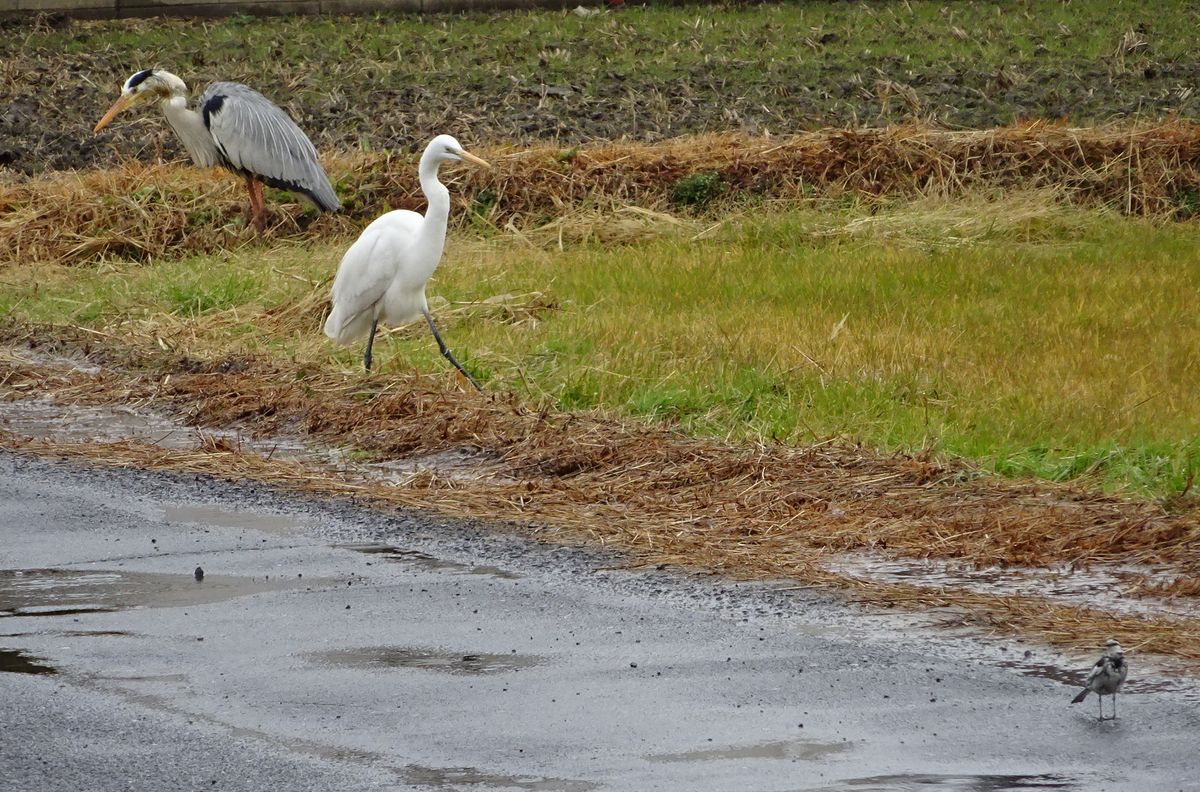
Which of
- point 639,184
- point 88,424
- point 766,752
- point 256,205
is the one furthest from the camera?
point 639,184

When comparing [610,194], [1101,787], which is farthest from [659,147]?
[1101,787]

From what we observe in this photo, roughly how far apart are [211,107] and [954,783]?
47.1ft

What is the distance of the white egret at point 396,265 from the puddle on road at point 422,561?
3.80 meters

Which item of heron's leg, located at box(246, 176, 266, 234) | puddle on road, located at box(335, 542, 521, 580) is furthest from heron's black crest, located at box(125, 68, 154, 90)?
puddle on road, located at box(335, 542, 521, 580)

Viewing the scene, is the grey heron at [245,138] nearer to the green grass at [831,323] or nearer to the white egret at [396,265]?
the green grass at [831,323]

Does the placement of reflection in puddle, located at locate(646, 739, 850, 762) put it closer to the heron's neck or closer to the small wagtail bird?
the small wagtail bird

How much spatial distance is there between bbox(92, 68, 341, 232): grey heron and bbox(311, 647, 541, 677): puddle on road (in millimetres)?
11016

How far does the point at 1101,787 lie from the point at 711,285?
8.72 metres

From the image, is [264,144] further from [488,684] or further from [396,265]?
[488,684]

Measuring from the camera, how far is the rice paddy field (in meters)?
7.25

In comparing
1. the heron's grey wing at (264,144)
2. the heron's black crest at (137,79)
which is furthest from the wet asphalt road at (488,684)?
the heron's black crest at (137,79)

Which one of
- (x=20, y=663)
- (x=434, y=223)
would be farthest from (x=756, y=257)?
(x=20, y=663)

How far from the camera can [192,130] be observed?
17.7m

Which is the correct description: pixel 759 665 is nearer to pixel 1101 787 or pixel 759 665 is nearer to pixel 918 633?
pixel 918 633
